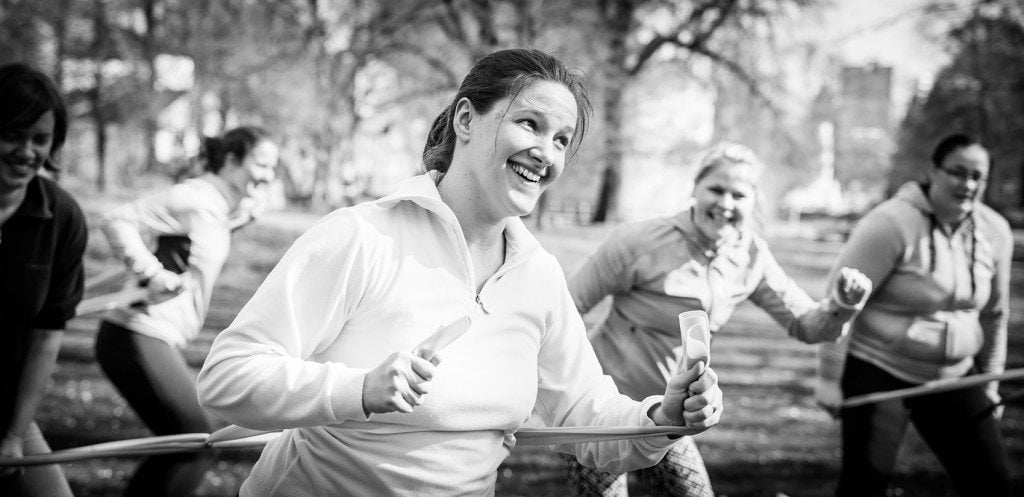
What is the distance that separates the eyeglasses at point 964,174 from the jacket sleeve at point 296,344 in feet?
11.6

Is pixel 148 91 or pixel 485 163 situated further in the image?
pixel 148 91

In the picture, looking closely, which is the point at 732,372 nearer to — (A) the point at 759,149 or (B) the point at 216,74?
(A) the point at 759,149

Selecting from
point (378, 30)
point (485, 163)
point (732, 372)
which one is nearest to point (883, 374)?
point (485, 163)

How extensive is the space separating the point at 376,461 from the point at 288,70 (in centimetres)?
2040

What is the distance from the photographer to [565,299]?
263 cm

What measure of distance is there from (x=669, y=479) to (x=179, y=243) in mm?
2958

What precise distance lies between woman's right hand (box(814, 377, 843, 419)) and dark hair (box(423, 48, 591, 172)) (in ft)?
8.52

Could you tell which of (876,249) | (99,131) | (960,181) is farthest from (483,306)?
(99,131)

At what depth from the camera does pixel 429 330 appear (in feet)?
7.11

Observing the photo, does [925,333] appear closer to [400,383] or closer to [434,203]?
[434,203]

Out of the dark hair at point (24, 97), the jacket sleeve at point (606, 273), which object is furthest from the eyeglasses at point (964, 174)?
the dark hair at point (24, 97)

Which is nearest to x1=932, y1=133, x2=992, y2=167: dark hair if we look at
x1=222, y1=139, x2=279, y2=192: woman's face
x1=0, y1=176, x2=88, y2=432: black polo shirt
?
x1=222, y1=139, x2=279, y2=192: woman's face

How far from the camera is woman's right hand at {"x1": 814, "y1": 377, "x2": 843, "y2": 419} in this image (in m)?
4.46

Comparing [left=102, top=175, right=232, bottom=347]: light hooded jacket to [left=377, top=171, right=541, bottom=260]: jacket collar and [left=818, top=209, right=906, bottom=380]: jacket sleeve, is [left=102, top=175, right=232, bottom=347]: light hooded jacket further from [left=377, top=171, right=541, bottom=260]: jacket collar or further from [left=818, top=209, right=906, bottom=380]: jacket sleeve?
[left=818, top=209, right=906, bottom=380]: jacket sleeve
